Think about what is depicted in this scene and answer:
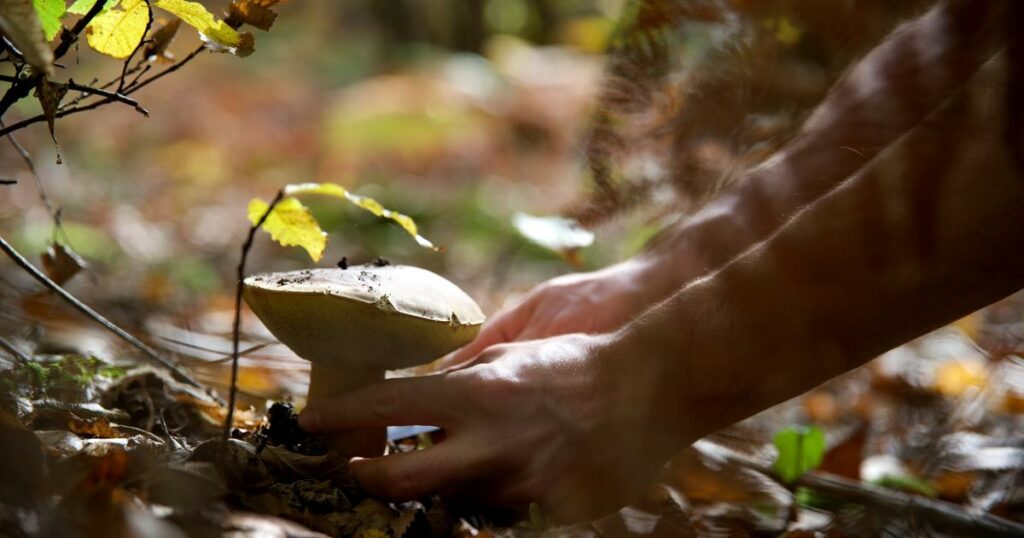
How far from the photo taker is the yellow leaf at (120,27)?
1083 mm

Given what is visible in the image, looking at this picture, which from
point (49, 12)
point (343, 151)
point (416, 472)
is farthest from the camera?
point (343, 151)

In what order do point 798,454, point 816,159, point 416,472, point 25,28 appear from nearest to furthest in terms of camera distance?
point 25,28
point 416,472
point 798,454
point 816,159

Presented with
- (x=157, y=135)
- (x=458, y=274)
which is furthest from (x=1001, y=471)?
(x=157, y=135)

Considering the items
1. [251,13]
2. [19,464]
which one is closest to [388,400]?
[19,464]

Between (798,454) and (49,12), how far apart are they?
1.49m

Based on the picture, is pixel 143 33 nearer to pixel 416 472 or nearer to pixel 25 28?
pixel 25 28

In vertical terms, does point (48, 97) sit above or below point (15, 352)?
above

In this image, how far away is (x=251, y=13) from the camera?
1.08 meters

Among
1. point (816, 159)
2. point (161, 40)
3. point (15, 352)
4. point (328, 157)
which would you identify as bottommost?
point (15, 352)

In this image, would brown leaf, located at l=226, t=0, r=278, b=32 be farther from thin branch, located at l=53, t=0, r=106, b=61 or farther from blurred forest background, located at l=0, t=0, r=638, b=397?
blurred forest background, located at l=0, t=0, r=638, b=397

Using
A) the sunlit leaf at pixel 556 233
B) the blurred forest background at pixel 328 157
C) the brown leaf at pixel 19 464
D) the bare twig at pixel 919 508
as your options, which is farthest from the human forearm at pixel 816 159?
the brown leaf at pixel 19 464

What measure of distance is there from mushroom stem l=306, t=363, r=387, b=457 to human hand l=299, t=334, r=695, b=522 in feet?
0.17

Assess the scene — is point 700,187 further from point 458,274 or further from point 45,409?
point 458,274

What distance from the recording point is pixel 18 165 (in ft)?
18.0
